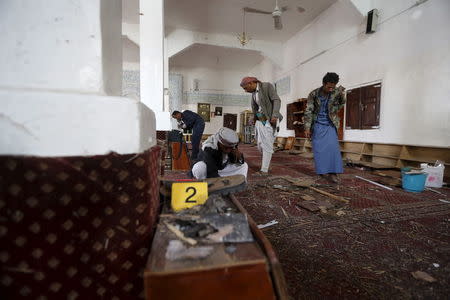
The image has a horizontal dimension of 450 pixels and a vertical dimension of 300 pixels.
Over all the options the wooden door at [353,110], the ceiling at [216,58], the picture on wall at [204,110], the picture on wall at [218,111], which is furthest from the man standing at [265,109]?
the picture on wall at [218,111]

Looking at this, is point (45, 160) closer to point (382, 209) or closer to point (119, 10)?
point (119, 10)

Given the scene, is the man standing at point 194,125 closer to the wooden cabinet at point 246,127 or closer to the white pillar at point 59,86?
the white pillar at point 59,86

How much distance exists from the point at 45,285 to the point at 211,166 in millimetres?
1828

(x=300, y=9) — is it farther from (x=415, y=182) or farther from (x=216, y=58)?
(x=415, y=182)

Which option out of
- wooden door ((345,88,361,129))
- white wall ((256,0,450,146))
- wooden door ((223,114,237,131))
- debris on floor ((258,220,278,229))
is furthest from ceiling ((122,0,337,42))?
debris on floor ((258,220,278,229))

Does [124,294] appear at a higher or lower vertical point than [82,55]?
lower

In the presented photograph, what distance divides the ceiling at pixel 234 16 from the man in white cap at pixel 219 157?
5692 mm

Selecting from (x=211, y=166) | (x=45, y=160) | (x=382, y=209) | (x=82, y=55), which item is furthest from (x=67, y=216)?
(x=382, y=209)

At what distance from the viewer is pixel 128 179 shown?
65cm

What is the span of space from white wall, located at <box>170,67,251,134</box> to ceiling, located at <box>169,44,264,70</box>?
326 millimetres

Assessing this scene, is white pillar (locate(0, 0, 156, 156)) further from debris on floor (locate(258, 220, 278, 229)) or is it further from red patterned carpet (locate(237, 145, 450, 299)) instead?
debris on floor (locate(258, 220, 278, 229))

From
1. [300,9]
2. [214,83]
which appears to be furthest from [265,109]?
[214,83]

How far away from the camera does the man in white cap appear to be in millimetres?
2254

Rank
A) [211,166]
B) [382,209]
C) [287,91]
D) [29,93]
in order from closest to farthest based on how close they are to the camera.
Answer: [29,93]
[382,209]
[211,166]
[287,91]
